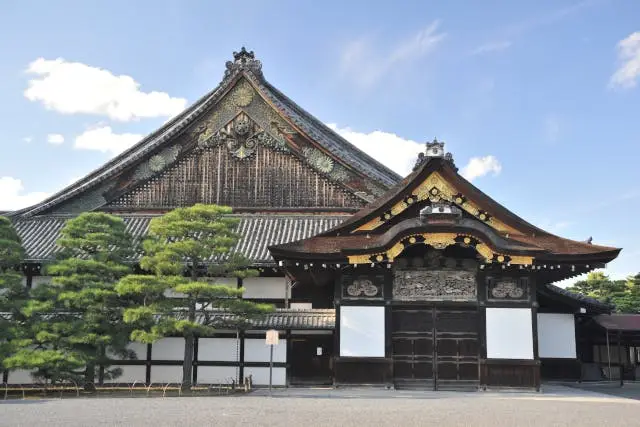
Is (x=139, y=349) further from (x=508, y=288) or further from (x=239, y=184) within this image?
(x=508, y=288)

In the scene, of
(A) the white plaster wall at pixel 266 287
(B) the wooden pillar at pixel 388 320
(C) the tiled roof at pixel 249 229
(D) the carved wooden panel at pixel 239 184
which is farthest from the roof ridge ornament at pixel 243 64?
(B) the wooden pillar at pixel 388 320

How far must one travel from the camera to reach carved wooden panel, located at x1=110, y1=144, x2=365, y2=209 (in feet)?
87.1

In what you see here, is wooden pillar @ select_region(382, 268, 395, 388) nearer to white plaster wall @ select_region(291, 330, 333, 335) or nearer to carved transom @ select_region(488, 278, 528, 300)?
white plaster wall @ select_region(291, 330, 333, 335)

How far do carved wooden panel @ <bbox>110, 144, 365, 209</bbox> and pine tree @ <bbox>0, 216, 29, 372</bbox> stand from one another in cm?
759

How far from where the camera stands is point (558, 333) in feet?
75.8

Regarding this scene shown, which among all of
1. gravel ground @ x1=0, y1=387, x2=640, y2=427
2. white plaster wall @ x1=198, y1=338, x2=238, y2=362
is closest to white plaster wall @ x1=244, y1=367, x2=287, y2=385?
white plaster wall @ x1=198, y1=338, x2=238, y2=362

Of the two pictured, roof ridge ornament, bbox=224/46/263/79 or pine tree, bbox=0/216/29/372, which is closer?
pine tree, bbox=0/216/29/372

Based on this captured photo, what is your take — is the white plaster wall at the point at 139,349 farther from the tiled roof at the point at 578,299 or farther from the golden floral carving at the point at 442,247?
the tiled roof at the point at 578,299

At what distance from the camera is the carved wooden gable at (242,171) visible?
26547mm

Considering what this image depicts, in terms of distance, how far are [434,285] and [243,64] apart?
1458 centimetres

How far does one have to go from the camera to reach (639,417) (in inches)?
515

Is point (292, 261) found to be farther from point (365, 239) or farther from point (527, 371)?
point (527, 371)

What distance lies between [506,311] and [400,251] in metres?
3.82

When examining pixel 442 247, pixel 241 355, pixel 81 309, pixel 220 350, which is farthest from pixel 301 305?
pixel 81 309
